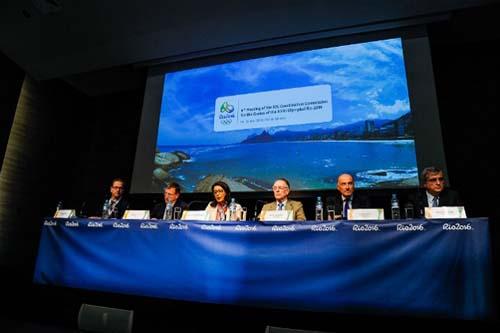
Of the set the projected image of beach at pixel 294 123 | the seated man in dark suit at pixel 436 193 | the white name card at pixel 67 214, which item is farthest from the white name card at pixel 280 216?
the white name card at pixel 67 214

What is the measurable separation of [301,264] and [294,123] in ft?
6.87

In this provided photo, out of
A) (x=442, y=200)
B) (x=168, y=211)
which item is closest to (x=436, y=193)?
(x=442, y=200)

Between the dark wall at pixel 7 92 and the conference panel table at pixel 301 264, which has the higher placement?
the dark wall at pixel 7 92

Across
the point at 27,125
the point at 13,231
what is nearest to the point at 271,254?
the point at 13,231

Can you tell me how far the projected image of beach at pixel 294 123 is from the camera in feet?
10.4

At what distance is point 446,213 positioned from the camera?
166 centimetres

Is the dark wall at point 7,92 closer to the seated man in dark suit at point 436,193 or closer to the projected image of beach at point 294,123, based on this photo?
the projected image of beach at point 294,123

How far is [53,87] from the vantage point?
478 cm

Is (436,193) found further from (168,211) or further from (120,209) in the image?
(120,209)

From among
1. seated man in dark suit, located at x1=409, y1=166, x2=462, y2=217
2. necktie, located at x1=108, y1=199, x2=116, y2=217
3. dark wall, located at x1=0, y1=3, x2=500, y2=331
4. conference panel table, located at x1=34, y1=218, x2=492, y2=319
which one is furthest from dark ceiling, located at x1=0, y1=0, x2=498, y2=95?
conference panel table, located at x1=34, y1=218, x2=492, y2=319

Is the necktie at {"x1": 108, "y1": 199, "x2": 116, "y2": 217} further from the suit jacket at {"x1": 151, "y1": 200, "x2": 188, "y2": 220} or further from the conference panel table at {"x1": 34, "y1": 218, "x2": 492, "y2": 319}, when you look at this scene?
the conference panel table at {"x1": 34, "y1": 218, "x2": 492, "y2": 319}

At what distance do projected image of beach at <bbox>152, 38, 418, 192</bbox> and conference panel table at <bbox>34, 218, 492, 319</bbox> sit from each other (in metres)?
1.63

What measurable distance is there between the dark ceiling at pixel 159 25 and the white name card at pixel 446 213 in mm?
2538

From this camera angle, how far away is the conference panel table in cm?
143
